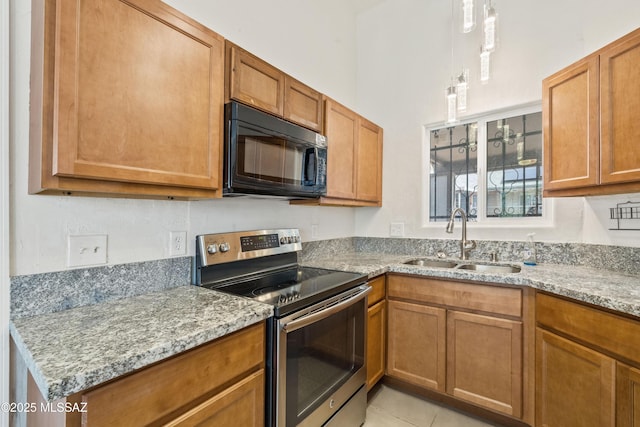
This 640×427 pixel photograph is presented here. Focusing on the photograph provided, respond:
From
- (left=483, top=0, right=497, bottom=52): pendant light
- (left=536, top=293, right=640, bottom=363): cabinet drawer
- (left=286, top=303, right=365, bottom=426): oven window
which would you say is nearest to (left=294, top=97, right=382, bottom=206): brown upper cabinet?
(left=286, top=303, right=365, bottom=426): oven window

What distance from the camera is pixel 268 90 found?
1.54 metres

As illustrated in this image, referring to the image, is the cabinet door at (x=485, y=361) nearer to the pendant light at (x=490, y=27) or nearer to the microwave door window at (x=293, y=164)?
the microwave door window at (x=293, y=164)

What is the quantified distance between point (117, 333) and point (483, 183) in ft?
8.37

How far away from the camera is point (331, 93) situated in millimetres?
2666

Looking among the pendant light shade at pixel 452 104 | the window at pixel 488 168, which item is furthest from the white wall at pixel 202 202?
the pendant light shade at pixel 452 104

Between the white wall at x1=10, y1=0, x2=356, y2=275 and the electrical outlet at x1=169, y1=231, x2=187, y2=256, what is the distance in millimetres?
22

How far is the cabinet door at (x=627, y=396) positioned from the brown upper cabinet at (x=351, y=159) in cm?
162

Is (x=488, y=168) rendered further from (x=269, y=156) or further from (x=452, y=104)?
(x=269, y=156)

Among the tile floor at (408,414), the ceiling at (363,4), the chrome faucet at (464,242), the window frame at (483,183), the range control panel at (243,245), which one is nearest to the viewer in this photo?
the range control panel at (243,245)

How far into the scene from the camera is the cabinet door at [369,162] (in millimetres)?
2400

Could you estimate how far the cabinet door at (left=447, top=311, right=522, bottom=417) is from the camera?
166 centimetres

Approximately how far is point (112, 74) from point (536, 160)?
263 cm

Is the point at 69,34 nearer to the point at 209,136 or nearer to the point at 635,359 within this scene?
the point at 209,136

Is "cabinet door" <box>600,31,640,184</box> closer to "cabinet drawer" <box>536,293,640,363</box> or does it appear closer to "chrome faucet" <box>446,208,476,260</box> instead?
"cabinet drawer" <box>536,293,640,363</box>
